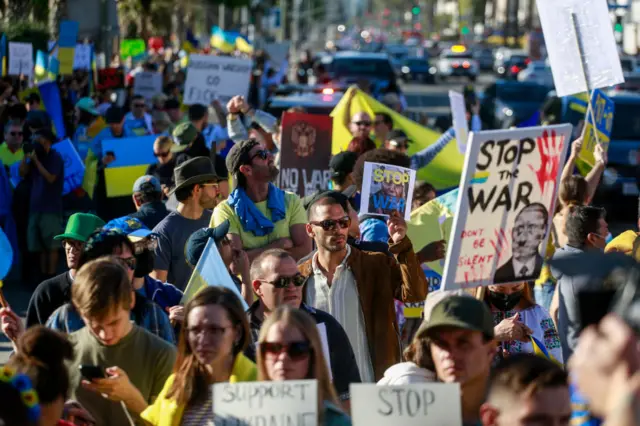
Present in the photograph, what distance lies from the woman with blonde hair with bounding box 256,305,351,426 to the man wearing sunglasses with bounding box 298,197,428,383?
1.87 metres

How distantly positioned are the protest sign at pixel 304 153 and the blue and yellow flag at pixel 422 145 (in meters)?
0.79

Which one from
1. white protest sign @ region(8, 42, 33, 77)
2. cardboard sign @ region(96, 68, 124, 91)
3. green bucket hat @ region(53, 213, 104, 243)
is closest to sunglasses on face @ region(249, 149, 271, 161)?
green bucket hat @ region(53, 213, 104, 243)

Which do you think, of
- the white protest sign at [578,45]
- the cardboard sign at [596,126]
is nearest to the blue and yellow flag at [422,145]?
the cardboard sign at [596,126]

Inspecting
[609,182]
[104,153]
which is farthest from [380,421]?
[609,182]

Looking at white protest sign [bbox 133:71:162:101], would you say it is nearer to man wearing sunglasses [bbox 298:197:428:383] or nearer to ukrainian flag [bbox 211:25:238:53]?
man wearing sunglasses [bbox 298:197:428:383]

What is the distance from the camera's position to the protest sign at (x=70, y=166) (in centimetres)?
1295

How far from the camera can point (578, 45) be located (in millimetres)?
9648

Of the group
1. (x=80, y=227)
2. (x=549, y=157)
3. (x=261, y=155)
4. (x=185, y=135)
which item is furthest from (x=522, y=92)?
(x=549, y=157)

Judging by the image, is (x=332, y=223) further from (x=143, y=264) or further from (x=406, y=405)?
(x=406, y=405)

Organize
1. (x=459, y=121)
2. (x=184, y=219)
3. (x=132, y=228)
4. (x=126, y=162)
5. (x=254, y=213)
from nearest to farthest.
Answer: (x=132, y=228), (x=254, y=213), (x=184, y=219), (x=126, y=162), (x=459, y=121)

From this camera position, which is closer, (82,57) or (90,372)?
(90,372)

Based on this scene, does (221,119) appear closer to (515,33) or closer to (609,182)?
(609,182)

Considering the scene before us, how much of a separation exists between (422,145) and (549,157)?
29.7 feet

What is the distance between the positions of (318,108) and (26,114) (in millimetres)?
5073
